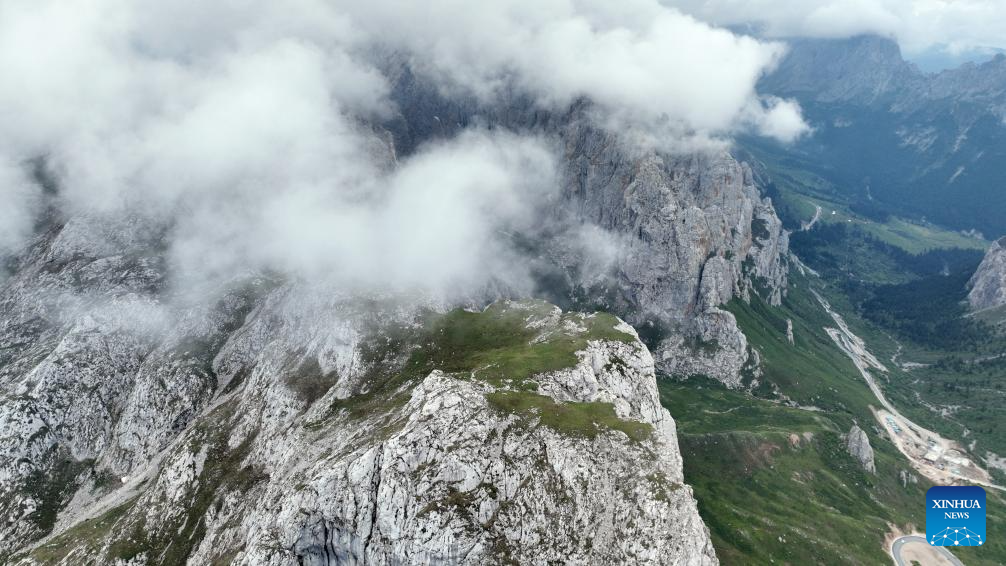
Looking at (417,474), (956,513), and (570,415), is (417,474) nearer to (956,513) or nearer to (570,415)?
(570,415)

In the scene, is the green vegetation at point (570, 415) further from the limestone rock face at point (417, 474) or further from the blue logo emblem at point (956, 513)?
the blue logo emblem at point (956, 513)

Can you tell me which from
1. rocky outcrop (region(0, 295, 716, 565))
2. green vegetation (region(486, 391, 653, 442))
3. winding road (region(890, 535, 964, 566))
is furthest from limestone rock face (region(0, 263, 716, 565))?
winding road (region(890, 535, 964, 566))

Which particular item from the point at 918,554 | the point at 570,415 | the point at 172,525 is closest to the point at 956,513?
the point at 570,415

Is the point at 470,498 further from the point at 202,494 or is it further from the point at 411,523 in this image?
the point at 202,494

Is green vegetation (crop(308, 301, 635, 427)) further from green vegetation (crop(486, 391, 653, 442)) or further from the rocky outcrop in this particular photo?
green vegetation (crop(486, 391, 653, 442))

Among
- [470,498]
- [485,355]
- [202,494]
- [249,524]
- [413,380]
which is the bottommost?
[202,494]

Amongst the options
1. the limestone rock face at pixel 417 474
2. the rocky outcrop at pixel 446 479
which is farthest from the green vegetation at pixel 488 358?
the rocky outcrop at pixel 446 479

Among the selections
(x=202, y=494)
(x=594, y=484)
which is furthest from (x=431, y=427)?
(x=202, y=494)
